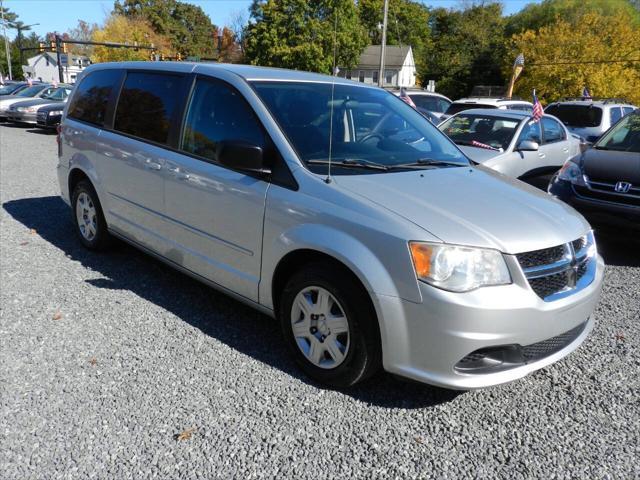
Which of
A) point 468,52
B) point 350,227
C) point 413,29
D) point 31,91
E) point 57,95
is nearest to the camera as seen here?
point 350,227

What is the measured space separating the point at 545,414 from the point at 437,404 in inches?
23.4

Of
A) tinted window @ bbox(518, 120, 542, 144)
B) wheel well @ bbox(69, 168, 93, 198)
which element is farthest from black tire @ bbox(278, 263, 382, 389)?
tinted window @ bbox(518, 120, 542, 144)

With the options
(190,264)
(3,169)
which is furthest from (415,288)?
(3,169)

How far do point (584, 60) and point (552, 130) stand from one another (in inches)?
1282

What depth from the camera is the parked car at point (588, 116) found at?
12.4 meters

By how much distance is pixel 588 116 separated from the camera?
1288 cm

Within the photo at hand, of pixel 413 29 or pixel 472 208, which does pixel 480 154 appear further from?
pixel 413 29

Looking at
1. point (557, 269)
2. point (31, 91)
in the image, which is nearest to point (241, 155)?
point (557, 269)

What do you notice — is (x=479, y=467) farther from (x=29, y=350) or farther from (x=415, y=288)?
(x=29, y=350)

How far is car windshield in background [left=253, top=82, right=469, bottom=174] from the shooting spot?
11.0ft

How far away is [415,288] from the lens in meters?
2.64

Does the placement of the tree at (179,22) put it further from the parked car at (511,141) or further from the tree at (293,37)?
the parked car at (511,141)

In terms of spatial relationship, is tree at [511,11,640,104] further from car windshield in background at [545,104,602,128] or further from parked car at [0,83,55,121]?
parked car at [0,83,55,121]

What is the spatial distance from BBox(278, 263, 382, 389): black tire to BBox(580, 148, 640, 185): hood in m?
4.13
